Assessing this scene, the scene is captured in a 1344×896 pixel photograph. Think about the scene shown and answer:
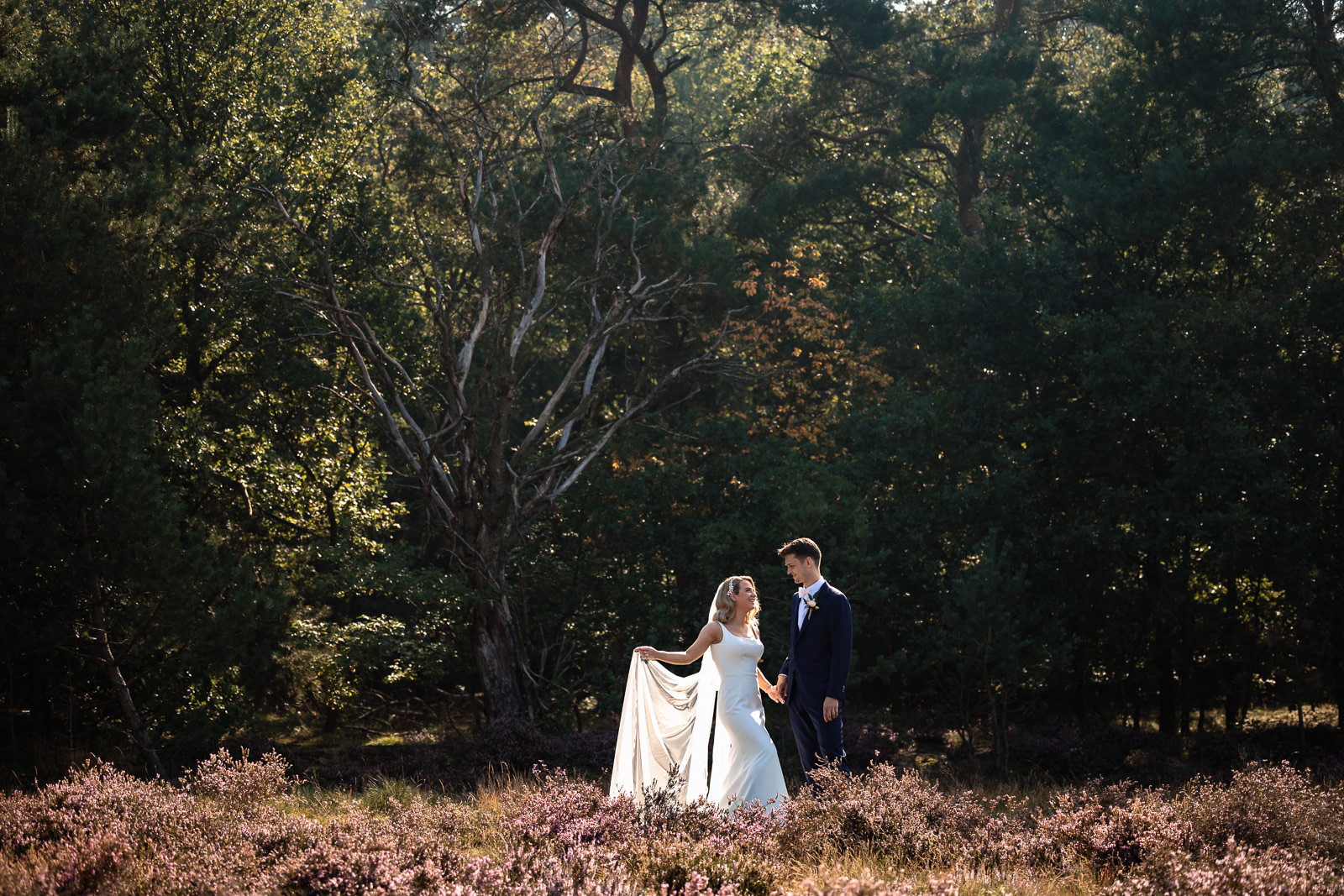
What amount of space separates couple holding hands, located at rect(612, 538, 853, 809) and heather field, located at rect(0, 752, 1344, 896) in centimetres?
82

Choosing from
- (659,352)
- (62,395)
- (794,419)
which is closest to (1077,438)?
(794,419)

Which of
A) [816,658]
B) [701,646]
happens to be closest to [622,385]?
[701,646]

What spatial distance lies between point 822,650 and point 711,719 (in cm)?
106

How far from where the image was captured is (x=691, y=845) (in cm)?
527

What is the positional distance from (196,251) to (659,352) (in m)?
8.27

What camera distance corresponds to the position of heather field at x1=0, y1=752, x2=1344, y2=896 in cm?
474

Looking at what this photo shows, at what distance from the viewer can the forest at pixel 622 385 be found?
1157cm

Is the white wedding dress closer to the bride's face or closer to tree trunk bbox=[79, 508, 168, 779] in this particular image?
the bride's face

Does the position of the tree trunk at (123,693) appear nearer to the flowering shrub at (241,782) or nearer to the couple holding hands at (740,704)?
the flowering shrub at (241,782)

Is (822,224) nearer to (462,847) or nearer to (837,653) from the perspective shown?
(837,653)

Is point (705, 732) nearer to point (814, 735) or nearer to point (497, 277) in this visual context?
point (814, 735)

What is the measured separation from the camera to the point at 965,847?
5465 mm

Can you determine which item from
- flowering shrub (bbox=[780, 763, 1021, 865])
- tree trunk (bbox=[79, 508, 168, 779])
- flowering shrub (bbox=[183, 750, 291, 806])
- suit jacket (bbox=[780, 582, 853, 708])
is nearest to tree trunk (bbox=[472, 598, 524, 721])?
tree trunk (bbox=[79, 508, 168, 779])

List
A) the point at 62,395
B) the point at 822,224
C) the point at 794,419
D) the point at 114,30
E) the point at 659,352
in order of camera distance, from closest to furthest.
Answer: the point at 62,395 → the point at 114,30 → the point at 794,419 → the point at 659,352 → the point at 822,224
